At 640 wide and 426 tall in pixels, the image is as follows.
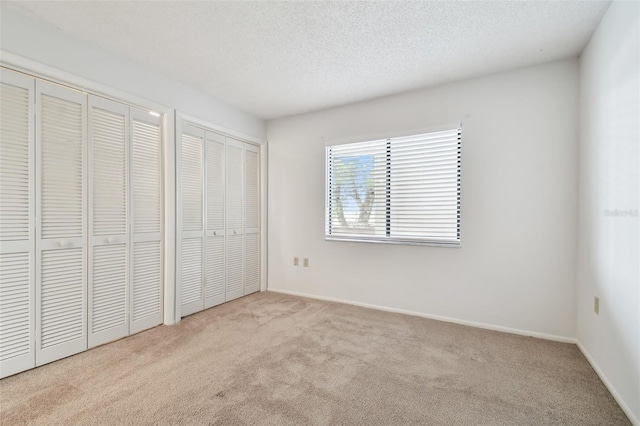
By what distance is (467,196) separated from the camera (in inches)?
118

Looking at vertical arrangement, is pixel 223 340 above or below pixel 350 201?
below

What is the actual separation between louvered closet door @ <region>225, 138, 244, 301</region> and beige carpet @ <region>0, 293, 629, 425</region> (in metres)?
0.99

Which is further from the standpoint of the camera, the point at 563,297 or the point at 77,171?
the point at 563,297

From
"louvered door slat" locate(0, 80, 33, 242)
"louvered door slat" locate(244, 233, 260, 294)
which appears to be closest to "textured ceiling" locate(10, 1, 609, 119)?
"louvered door slat" locate(0, 80, 33, 242)

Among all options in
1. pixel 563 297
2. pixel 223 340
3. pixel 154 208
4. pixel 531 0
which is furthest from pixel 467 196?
pixel 154 208

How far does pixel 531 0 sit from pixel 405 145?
5.26ft

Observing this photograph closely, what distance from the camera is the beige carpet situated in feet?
5.41

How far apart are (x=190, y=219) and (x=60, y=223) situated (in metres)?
1.14

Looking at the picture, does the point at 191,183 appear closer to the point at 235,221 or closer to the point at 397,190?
the point at 235,221

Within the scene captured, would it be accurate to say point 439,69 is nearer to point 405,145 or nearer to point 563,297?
point 405,145

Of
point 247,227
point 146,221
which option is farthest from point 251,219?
point 146,221

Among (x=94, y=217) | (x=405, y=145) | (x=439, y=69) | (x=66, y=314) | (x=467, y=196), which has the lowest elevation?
(x=66, y=314)

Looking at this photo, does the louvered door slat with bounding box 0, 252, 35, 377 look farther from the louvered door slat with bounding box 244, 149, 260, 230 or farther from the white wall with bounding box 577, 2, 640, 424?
the white wall with bounding box 577, 2, 640, 424

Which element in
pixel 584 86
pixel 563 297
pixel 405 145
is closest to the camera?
pixel 584 86
